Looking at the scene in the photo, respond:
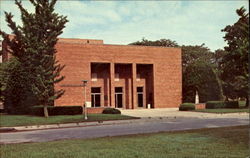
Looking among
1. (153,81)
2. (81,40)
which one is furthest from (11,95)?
(81,40)

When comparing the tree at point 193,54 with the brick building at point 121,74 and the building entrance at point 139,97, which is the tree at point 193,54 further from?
the building entrance at point 139,97

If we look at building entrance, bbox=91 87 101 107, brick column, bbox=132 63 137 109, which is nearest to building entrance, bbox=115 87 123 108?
brick column, bbox=132 63 137 109

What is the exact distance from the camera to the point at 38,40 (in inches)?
1078

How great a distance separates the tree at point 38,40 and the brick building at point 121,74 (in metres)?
11.3

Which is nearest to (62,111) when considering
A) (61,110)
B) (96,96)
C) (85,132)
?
(61,110)

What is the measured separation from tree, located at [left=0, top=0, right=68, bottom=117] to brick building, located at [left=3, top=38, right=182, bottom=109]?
11.3 metres

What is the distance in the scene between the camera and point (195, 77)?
4847 cm

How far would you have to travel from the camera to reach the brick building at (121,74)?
4016cm

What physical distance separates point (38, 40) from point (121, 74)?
19854 mm

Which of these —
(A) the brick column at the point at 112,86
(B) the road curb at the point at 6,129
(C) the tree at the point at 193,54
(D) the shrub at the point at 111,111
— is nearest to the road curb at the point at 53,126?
(B) the road curb at the point at 6,129

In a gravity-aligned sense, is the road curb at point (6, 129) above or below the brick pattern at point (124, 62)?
below

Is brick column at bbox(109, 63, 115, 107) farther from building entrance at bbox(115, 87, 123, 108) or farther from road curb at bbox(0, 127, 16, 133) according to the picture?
road curb at bbox(0, 127, 16, 133)

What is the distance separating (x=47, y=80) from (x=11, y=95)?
10893 millimetres

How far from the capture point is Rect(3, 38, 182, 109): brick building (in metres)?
40.2
